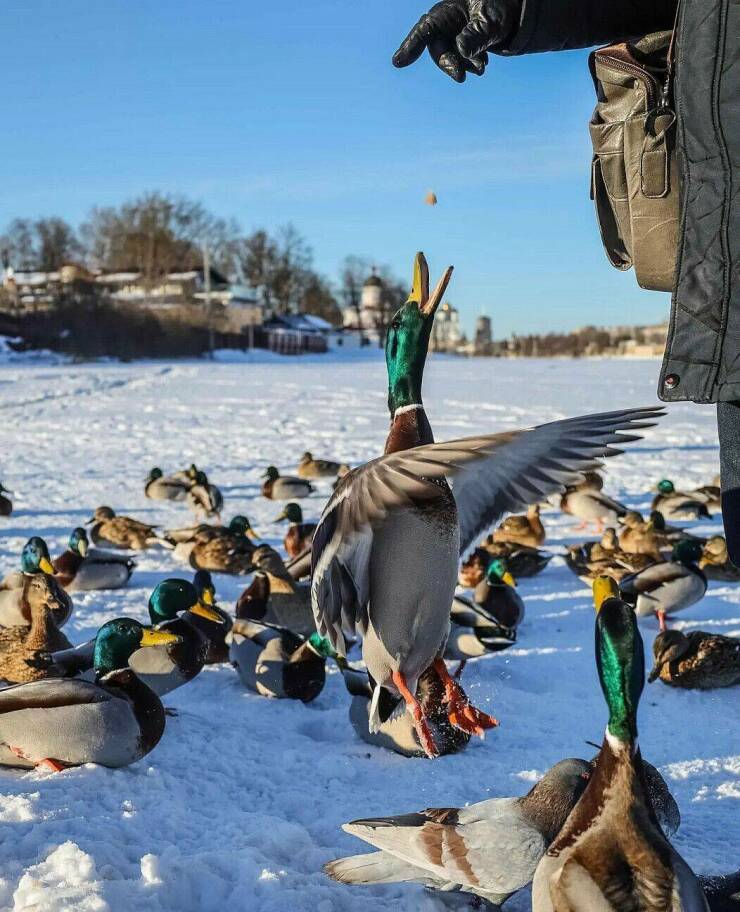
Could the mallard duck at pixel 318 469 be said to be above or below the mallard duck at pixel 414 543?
below

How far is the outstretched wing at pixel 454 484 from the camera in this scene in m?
2.00

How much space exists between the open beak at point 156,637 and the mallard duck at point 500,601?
72.7 inches

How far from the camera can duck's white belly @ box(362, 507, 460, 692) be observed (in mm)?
2488

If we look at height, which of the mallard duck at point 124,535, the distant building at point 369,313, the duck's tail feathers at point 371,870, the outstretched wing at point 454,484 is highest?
the distant building at point 369,313

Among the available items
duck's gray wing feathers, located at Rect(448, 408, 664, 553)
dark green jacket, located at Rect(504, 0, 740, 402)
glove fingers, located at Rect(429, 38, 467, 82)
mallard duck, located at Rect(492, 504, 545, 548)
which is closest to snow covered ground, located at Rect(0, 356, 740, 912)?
mallard duck, located at Rect(492, 504, 545, 548)

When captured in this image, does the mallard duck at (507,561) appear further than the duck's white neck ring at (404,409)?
Yes

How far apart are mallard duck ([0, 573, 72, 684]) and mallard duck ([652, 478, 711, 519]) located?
570 centimetres

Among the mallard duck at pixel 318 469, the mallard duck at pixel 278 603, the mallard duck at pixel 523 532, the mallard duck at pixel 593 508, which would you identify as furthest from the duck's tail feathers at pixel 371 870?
the mallard duck at pixel 318 469

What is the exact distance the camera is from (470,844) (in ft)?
7.50

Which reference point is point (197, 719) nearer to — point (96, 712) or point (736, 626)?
point (96, 712)

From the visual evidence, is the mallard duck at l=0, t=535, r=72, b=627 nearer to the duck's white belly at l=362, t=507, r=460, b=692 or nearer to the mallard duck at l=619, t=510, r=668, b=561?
the duck's white belly at l=362, t=507, r=460, b=692

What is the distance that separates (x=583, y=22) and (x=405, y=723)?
2428mm

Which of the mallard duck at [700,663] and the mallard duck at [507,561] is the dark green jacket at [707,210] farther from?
the mallard duck at [507,561]

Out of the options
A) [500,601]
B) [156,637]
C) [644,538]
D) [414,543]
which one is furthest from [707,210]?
[644,538]
